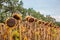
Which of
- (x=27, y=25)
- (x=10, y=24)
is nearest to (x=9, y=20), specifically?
(x=10, y=24)

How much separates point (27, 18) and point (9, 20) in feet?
3.72

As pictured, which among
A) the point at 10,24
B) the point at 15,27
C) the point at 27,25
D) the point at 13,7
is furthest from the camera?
the point at 13,7

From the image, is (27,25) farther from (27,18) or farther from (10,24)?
(10,24)

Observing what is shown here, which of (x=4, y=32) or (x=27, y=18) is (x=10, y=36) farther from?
(x=27, y=18)

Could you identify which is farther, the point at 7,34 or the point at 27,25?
the point at 27,25

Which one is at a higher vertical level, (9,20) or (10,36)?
(9,20)

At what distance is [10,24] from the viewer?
7.80ft

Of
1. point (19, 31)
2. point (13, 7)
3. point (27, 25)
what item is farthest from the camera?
point (13, 7)

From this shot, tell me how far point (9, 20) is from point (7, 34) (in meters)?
0.14

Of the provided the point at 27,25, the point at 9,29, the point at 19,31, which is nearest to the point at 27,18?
the point at 27,25

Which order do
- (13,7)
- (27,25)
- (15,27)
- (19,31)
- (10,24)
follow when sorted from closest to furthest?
(10,24)
(15,27)
(19,31)
(27,25)
(13,7)

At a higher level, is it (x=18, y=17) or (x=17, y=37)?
(x=18, y=17)

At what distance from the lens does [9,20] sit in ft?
7.81

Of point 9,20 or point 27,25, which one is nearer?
point 9,20
